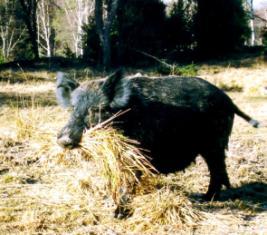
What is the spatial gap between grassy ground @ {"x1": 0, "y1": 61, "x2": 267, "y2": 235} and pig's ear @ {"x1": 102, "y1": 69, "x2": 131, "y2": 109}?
67 cm

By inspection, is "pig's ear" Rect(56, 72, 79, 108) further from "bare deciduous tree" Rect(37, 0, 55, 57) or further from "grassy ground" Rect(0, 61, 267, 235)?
"bare deciduous tree" Rect(37, 0, 55, 57)

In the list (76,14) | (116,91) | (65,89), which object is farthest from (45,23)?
(116,91)

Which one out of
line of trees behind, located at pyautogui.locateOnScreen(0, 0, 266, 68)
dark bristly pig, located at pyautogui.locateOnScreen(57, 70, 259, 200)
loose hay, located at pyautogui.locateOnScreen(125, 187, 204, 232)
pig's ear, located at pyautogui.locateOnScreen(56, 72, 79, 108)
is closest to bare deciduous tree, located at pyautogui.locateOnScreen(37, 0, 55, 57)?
line of trees behind, located at pyautogui.locateOnScreen(0, 0, 266, 68)

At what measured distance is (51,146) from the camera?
5.69m

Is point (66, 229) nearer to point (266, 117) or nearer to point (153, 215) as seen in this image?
point (153, 215)

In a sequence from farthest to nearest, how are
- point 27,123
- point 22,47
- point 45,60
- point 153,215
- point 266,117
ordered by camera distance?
point 22,47 < point 45,60 < point 266,117 < point 27,123 < point 153,215

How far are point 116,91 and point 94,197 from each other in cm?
139

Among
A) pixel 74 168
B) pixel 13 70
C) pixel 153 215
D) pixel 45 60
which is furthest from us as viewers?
pixel 45 60

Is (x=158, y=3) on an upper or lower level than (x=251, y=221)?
upper

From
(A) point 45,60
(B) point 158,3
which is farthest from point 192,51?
(A) point 45,60

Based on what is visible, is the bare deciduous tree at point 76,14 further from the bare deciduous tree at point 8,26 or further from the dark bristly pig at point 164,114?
the dark bristly pig at point 164,114

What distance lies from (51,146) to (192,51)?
1737 centimetres

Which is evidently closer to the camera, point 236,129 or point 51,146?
point 51,146

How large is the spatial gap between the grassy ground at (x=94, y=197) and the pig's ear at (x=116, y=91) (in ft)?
2.21
